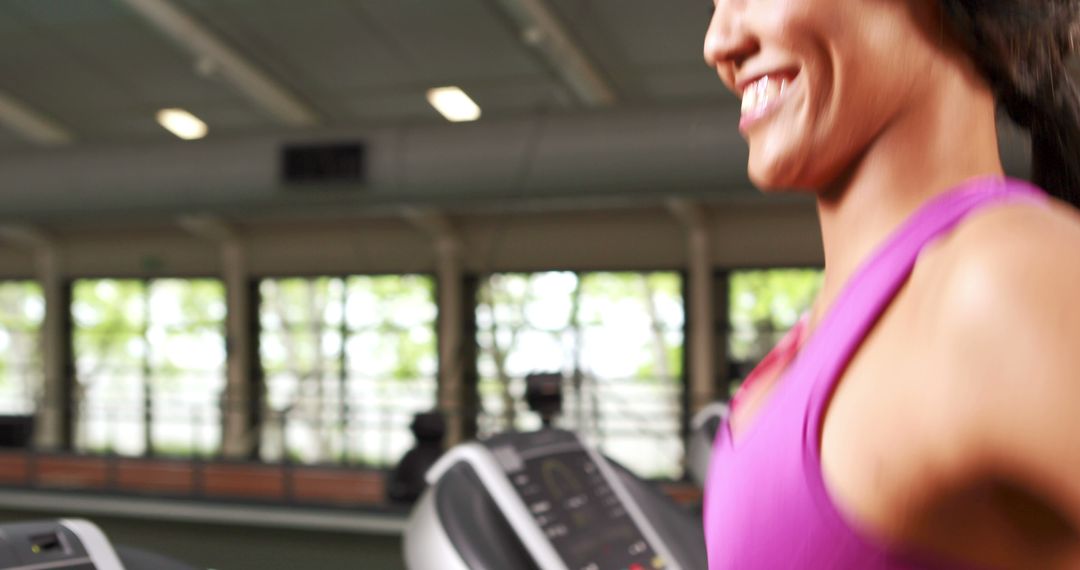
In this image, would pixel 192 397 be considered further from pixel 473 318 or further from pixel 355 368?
pixel 473 318

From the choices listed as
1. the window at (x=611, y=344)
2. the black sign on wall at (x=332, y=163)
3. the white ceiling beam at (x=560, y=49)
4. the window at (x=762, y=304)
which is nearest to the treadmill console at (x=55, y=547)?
the black sign on wall at (x=332, y=163)

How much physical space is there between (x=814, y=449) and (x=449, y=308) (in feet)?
33.1

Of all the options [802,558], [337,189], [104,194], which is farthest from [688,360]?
[802,558]

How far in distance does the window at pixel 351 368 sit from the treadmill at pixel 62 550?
364 inches

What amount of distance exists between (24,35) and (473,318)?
4.53m

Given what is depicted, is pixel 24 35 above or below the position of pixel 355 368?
above

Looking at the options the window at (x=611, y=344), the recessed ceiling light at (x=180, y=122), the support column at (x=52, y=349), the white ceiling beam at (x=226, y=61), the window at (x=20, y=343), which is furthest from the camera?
the window at (x=20, y=343)

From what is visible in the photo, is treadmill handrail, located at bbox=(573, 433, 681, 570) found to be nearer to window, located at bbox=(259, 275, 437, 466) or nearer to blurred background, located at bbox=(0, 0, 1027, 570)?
blurred background, located at bbox=(0, 0, 1027, 570)

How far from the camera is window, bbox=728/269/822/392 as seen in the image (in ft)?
31.3

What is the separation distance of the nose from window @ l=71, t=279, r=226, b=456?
1100 centimetres

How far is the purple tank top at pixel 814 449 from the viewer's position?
0.44 metres

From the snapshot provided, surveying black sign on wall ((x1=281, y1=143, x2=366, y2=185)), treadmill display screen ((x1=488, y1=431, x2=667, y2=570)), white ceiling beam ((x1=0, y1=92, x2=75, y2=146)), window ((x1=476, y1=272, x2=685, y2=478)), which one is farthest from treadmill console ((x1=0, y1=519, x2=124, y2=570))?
white ceiling beam ((x1=0, y1=92, x2=75, y2=146))

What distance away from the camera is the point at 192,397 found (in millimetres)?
11250

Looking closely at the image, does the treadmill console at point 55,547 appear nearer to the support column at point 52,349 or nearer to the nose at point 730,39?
the nose at point 730,39
